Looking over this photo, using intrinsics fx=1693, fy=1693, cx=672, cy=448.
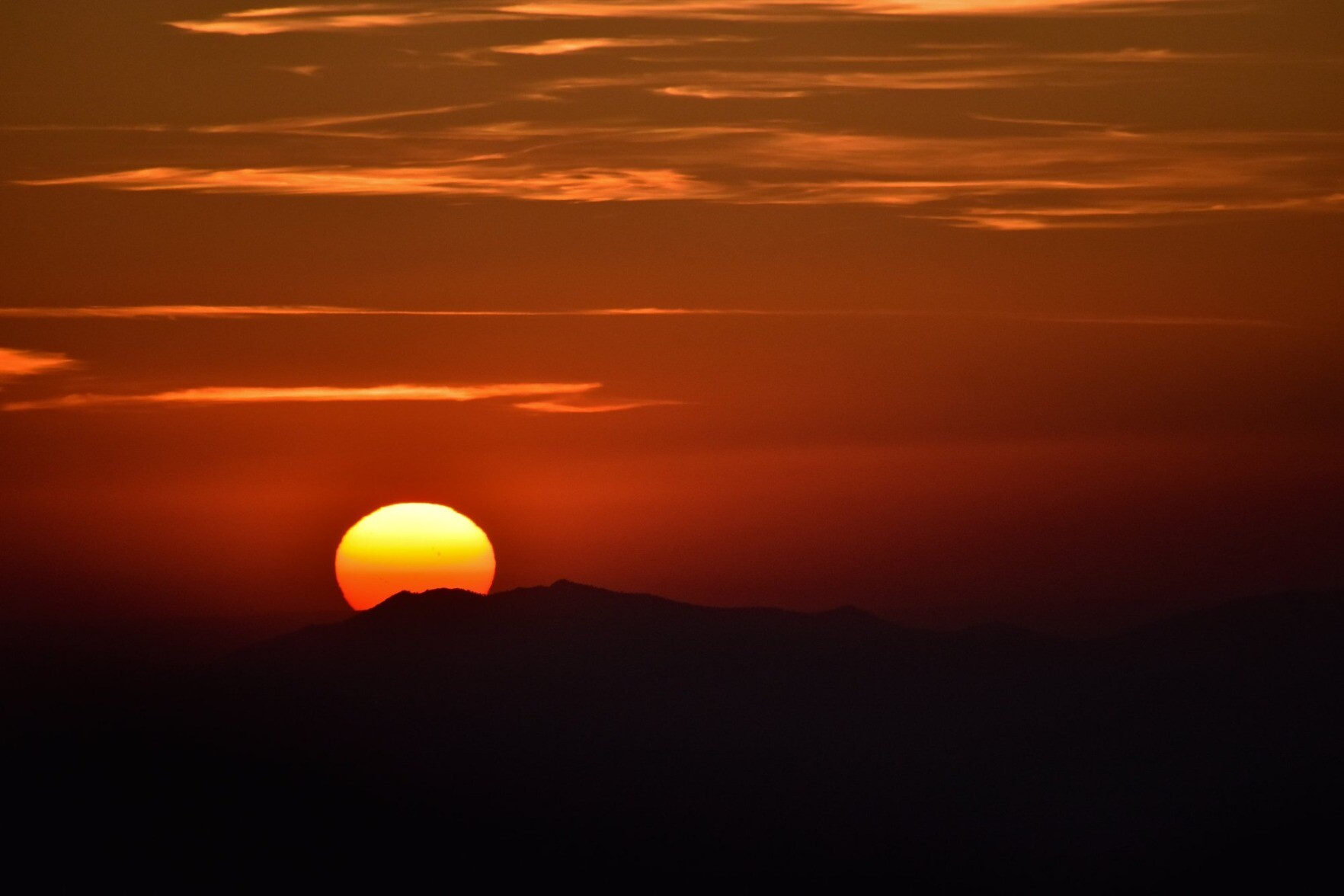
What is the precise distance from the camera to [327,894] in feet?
655

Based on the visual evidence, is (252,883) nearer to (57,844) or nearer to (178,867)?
(178,867)

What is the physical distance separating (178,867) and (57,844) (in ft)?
44.6

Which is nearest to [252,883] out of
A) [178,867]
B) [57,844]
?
[178,867]

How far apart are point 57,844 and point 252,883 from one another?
72.6 feet

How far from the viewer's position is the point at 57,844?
192125mm

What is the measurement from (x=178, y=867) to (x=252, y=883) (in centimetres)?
860

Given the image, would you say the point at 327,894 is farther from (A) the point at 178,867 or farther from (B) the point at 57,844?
(B) the point at 57,844

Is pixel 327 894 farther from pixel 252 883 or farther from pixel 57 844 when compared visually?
pixel 57 844

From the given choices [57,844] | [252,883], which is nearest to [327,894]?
[252,883]

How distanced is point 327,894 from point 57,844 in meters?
31.0

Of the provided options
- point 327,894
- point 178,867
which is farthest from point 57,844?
point 327,894

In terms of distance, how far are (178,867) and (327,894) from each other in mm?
17425

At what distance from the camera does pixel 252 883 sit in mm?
196875
